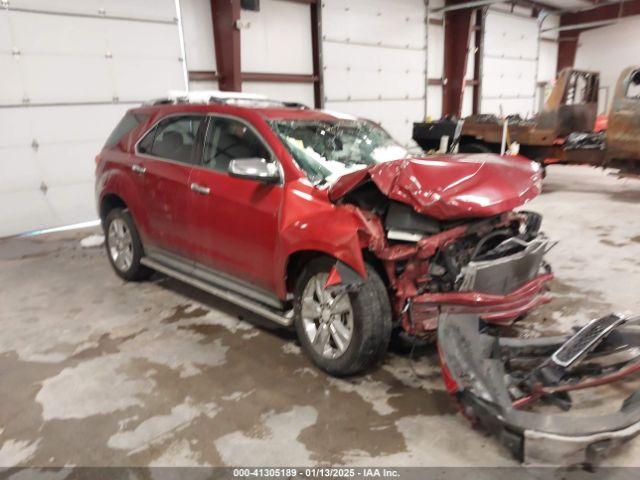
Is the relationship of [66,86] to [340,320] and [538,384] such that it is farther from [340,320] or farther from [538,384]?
[538,384]

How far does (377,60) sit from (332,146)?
856 centimetres

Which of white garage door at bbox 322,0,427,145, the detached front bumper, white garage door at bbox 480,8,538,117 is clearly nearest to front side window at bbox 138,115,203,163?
the detached front bumper

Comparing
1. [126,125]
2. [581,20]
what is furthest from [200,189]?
[581,20]

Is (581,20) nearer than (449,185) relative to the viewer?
No

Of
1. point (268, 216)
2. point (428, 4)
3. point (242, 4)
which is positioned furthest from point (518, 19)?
point (268, 216)

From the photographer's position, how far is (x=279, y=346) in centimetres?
350

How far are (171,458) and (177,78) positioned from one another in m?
7.13

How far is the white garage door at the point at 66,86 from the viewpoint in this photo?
A: 6.77 metres

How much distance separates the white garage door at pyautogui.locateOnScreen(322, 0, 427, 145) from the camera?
1033cm

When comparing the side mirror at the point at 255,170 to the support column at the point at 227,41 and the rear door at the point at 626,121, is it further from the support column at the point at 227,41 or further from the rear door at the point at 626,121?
the rear door at the point at 626,121

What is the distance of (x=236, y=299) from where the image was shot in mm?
3494

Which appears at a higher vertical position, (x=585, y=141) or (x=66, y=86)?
(x=66, y=86)

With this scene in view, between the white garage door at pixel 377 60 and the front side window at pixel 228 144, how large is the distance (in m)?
6.99

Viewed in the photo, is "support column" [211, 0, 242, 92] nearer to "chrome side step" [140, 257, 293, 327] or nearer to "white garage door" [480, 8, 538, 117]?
"chrome side step" [140, 257, 293, 327]
